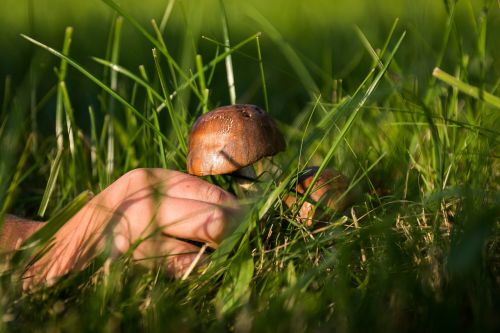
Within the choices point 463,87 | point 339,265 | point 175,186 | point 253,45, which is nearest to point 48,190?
point 175,186

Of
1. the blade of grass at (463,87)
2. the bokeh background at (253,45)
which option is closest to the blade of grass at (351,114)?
the blade of grass at (463,87)

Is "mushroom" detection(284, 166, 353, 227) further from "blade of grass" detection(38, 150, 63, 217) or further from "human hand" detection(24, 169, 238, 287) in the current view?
"blade of grass" detection(38, 150, 63, 217)

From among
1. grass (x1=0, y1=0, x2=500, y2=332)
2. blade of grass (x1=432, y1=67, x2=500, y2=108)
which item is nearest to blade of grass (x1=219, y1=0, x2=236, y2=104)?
grass (x1=0, y1=0, x2=500, y2=332)

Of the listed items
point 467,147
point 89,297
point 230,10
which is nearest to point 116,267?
point 89,297

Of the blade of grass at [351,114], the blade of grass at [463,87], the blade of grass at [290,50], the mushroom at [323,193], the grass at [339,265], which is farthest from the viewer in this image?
the blade of grass at [290,50]

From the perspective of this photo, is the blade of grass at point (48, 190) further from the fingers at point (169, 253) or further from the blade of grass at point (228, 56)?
the blade of grass at point (228, 56)

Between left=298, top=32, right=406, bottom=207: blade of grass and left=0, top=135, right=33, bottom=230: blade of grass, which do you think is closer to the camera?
left=0, top=135, right=33, bottom=230: blade of grass
